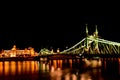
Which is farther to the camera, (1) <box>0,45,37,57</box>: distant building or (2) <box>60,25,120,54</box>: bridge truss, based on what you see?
(1) <box>0,45,37,57</box>: distant building

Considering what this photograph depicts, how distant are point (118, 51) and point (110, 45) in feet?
12.4

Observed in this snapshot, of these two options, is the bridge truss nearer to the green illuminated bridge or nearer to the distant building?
the green illuminated bridge

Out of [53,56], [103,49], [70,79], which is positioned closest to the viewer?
[70,79]

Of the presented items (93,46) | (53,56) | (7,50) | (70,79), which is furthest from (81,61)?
(70,79)

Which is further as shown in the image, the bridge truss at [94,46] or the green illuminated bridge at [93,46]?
the bridge truss at [94,46]

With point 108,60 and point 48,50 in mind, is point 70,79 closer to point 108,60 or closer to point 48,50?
point 108,60

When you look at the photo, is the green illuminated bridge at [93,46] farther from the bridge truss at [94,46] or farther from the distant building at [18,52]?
the distant building at [18,52]

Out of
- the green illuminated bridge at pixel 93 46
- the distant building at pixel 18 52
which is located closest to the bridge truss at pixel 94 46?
the green illuminated bridge at pixel 93 46

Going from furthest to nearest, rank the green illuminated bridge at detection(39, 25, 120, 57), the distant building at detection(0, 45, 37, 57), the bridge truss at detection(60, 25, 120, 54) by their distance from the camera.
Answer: the distant building at detection(0, 45, 37, 57), the bridge truss at detection(60, 25, 120, 54), the green illuminated bridge at detection(39, 25, 120, 57)

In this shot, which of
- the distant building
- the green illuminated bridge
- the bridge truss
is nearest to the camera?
the green illuminated bridge

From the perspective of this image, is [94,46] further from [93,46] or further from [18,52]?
[18,52]

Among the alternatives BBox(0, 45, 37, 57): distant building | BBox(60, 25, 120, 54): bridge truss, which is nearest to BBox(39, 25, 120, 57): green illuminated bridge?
BBox(60, 25, 120, 54): bridge truss

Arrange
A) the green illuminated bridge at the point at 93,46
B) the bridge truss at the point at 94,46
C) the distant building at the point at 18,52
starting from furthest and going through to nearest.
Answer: the distant building at the point at 18,52, the bridge truss at the point at 94,46, the green illuminated bridge at the point at 93,46

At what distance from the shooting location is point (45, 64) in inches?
1722
